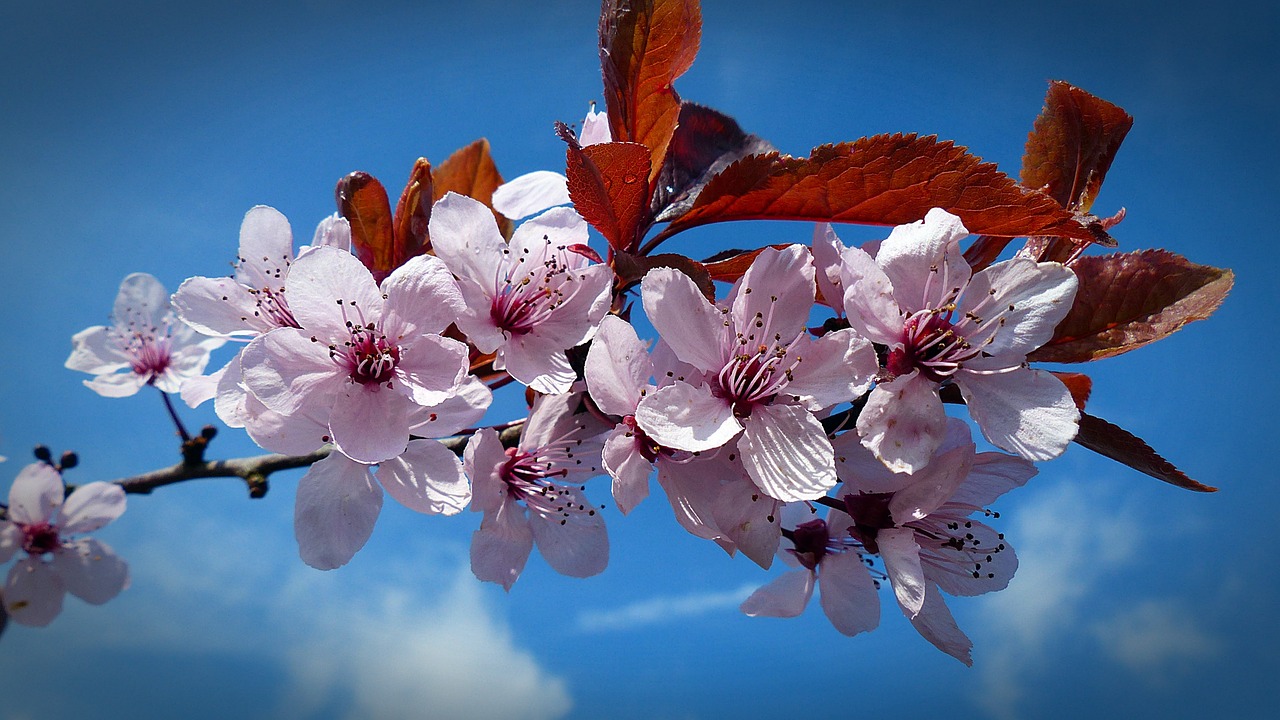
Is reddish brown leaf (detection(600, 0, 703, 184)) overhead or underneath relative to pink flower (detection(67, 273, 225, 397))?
overhead

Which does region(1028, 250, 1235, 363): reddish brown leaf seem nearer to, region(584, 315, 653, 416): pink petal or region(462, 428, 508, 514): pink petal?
region(584, 315, 653, 416): pink petal

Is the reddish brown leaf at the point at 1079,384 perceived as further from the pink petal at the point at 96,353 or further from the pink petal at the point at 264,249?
the pink petal at the point at 96,353

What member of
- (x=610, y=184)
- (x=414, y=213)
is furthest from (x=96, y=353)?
(x=610, y=184)

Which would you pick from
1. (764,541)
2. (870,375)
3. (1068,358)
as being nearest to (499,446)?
(764,541)

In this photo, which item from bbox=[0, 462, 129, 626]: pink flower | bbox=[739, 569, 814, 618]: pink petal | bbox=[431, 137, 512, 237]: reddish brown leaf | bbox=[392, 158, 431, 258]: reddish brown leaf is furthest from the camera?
bbox=[0, 462, 129, 626]: pink flower

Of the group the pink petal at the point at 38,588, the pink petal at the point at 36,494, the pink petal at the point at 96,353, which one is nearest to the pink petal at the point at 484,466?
the pink petal at the point at 38,588

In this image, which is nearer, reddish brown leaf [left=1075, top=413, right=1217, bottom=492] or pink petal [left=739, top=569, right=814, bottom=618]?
reddish brown leaf [left=1075, top=413, right=1217, bottom=492]

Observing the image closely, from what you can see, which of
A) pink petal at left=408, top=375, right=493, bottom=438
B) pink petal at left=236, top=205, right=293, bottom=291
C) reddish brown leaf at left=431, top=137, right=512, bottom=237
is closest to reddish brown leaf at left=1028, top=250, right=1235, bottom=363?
pink petal at left=408, top=375, right=493, bottom=438
